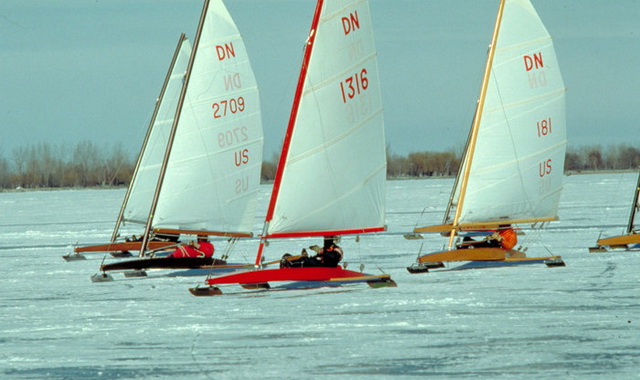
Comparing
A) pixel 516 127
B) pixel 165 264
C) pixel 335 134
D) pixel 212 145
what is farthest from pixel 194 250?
pixel 516 127

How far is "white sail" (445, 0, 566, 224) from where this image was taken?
24484 millimetres

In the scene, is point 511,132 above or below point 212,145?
above

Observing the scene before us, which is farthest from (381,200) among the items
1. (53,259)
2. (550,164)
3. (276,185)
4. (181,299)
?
(53,259)

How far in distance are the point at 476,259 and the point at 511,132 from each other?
3658 mm

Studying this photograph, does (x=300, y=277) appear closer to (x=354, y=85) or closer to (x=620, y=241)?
(x=354, y=85)

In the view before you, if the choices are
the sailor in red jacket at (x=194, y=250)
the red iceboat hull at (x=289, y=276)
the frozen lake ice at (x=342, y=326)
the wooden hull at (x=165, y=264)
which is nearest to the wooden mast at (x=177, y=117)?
the sailor in red jacket at (x=194, y=250)

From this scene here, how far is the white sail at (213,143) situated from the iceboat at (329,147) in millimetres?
5170

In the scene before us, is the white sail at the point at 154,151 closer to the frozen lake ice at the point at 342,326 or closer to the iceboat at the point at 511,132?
the frozen lake ice at the point at 342,326

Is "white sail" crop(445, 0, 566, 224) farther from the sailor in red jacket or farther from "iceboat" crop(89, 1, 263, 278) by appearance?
the sailor in red jacket

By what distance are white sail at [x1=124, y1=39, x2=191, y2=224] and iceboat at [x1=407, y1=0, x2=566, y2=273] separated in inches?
334

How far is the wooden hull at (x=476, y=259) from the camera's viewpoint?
2227cm

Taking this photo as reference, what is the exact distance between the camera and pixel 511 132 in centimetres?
2466

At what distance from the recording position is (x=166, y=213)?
24.3 m

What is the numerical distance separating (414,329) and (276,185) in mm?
4757
